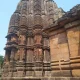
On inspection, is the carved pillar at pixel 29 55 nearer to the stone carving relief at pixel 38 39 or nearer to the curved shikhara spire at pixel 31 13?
the stone carving relief at pixel 38 39

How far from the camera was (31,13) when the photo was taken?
1806 centimetres

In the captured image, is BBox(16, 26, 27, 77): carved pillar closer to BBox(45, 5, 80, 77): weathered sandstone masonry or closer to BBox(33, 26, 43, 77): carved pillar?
BBox(33, 26, 43, 77): carved pillar

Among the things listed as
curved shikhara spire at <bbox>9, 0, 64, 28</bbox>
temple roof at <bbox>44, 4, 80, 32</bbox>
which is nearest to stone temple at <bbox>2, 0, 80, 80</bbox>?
curved shikhara spire at <bbox>9, 0, 64, 28</bbox>

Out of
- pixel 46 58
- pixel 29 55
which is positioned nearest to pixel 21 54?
pixel 29 55

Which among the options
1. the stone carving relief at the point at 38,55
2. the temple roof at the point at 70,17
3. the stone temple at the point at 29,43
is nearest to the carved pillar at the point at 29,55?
the stone temple at the point at 29,43

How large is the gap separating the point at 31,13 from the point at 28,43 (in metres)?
4.43

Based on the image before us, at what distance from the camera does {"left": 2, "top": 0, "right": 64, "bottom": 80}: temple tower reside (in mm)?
14116

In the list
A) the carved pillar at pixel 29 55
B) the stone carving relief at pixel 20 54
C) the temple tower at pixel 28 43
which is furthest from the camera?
the stone carving relief at pixel 20 54

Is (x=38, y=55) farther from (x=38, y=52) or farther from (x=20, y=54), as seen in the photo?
(x=20, y=54)

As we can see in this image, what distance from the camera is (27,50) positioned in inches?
621

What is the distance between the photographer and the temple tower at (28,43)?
46.3 feet

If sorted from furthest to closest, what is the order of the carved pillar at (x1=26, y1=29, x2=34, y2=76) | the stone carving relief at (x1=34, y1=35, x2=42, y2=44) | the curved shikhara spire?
the curved shikhara spire, the stone carving relief at (x1=34, y1=35, x2=42, y2=44), the carved pillar at (x1=26, y1=29, x2=34, y2=76)

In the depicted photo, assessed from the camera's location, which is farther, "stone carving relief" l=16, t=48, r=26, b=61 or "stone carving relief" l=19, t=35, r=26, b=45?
"stone carving relief" l=19, t=35, r=26, b=45

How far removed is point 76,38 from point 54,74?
1419 millimetres
